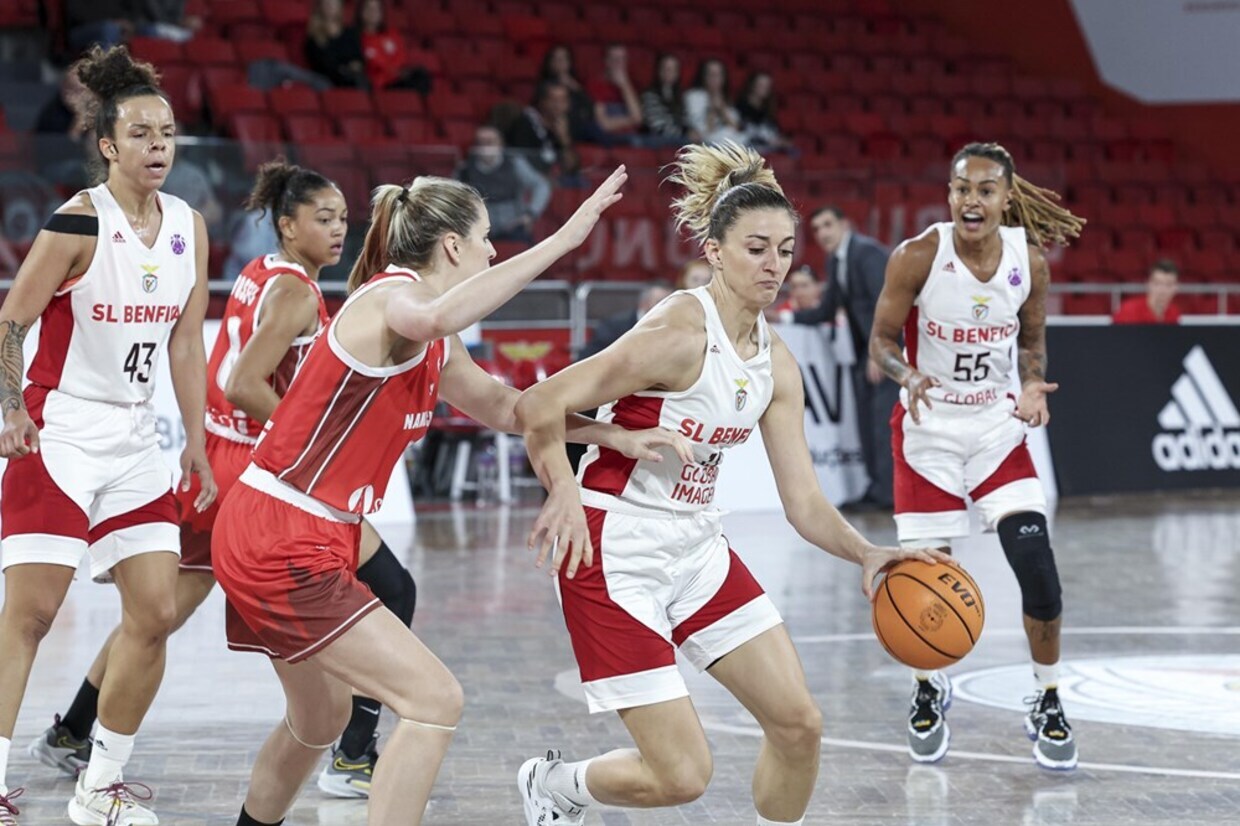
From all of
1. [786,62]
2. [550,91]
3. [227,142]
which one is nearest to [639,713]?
[227,142]

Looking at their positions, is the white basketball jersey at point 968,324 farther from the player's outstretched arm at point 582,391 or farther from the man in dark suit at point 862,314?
the man in dark suit at point 862,314

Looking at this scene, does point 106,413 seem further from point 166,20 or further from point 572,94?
point 572,94

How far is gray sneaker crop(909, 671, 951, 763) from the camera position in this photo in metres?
6.16

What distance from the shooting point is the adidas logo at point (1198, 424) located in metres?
14.5

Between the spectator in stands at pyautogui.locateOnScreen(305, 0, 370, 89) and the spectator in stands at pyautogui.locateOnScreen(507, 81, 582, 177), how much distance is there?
158 centimetres

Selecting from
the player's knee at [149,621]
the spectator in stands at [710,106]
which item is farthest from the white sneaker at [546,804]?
the spectator in stands at [710,106]

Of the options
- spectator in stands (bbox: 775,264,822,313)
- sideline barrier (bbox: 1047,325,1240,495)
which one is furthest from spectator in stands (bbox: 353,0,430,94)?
sideline barrier (bbox: 1047,325,1240,495)

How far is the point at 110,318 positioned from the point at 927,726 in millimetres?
2976

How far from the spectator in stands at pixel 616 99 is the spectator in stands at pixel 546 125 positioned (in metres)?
0.83

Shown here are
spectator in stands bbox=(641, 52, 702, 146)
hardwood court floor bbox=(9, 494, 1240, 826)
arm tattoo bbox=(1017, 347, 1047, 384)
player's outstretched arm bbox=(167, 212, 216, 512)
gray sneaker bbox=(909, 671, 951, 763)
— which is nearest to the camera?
player's outstretched arm bbox=(167, 212, 216, 512)

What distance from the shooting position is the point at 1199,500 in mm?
14500

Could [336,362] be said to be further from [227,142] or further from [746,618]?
[227,142]

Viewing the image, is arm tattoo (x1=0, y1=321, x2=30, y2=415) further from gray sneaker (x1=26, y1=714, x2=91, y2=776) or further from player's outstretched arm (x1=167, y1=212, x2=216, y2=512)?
gray sneaker (x1=26, y1=714, x2=91, y2=776)

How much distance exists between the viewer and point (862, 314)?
1291cm
